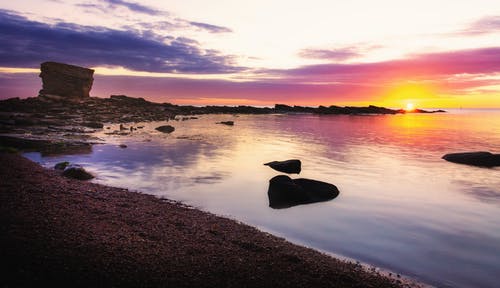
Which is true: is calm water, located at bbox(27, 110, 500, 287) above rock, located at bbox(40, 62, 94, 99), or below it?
below

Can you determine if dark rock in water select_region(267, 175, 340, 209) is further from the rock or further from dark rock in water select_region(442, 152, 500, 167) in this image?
the rock

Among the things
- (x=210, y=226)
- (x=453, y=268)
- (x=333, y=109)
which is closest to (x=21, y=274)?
(x=210, y=226)

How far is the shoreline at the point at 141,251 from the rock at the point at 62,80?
101 m

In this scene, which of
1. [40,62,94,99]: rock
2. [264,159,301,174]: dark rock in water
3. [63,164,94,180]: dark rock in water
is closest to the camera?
[63,164,94,180]: dark rock in water

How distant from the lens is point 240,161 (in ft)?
102

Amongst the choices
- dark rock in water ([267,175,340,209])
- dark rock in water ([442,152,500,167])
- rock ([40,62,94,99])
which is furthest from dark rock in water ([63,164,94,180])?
rock ([40,62,94,99])

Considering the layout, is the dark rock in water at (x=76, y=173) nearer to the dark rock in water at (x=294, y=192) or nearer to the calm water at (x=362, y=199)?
the calm water at (x=362, y=199)

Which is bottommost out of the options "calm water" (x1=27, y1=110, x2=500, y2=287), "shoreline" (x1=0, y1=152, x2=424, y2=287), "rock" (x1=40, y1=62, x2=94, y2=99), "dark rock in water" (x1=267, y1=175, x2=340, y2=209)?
"calm water" (x1=27, y1=110, x2=500, y2=287)

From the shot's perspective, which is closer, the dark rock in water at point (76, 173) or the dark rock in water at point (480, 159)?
the dark rock in water at point (76, 173)

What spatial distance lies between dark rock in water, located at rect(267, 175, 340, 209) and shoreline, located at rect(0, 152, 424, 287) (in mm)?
4220

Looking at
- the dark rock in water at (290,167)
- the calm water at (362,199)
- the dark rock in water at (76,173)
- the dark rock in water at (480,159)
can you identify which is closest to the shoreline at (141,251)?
the calm water at (362,199)

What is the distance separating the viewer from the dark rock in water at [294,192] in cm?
1756

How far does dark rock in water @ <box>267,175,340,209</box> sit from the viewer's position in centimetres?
1756

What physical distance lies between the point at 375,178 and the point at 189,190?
13355 millimetres
